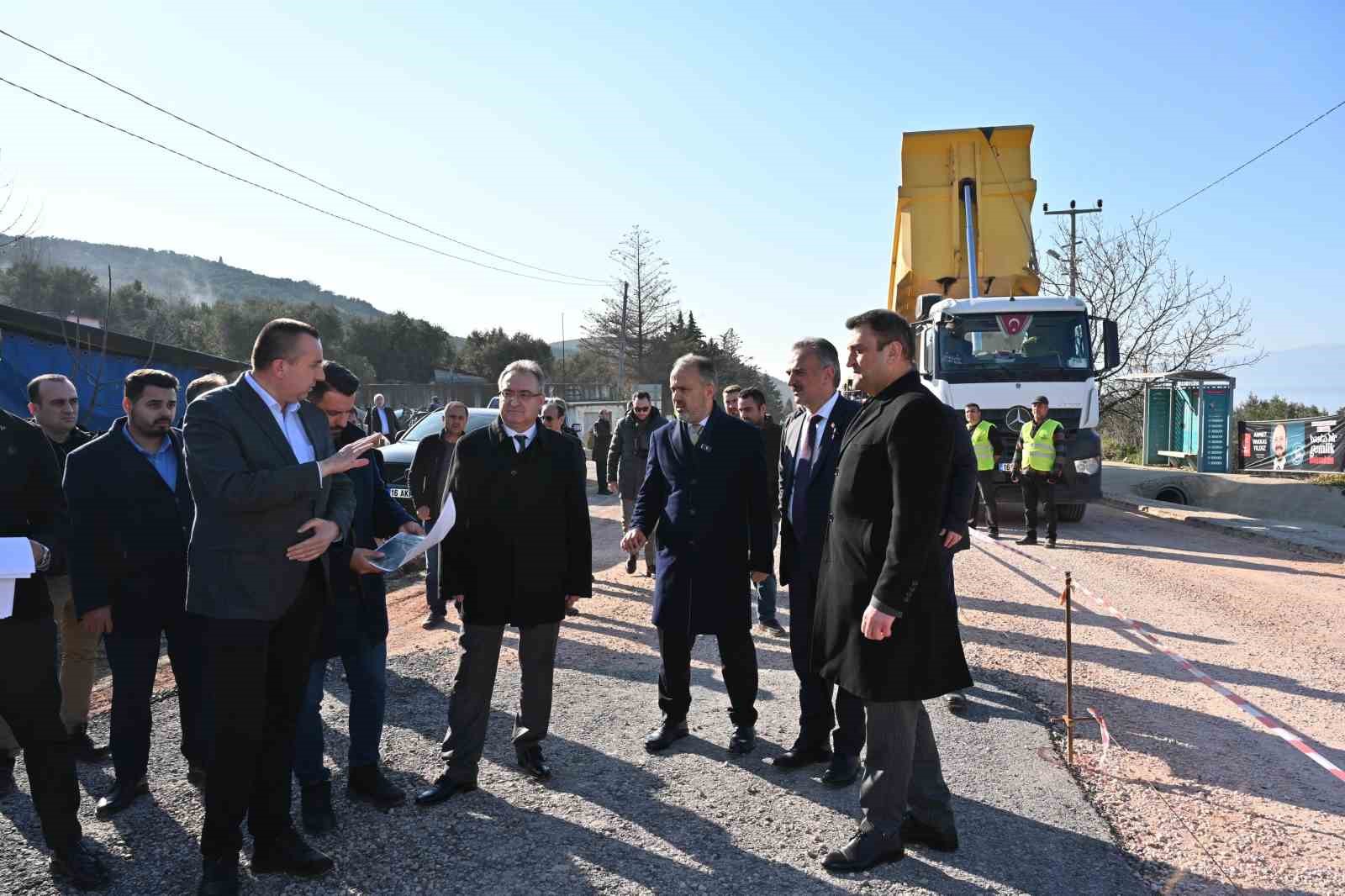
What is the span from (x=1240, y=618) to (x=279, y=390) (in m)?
8.17

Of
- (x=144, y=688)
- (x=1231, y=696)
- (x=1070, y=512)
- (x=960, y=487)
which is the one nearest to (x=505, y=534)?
(x=144, y=688)

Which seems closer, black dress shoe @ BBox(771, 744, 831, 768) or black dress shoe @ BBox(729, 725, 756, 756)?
black dress shoe @ BBox(771, 744, 831, 768)

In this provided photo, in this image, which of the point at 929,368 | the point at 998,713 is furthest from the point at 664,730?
the point at 929,368

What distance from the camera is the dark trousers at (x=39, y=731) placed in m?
3.14

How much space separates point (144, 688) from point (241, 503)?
1.67 meters

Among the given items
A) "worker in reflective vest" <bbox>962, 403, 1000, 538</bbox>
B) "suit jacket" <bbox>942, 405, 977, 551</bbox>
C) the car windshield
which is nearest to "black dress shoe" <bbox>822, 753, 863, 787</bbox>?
"suit jacket" <bbox>942, 405, 977, 551</bbox>

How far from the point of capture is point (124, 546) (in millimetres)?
3904

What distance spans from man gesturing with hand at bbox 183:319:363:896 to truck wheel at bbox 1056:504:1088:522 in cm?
1316

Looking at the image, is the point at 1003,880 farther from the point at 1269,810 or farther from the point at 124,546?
the point at 124,546

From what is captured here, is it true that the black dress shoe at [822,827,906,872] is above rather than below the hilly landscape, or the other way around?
below

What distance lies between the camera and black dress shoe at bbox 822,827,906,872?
3234 mm

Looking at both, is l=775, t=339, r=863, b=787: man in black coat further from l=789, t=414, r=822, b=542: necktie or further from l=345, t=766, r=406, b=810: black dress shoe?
l=345, t=766, r=406, b=810: black dress shoe

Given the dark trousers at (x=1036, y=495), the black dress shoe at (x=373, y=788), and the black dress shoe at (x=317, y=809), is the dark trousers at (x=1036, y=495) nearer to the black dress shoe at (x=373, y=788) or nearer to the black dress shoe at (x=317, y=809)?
the black dress shoe at (x=373, y=788)

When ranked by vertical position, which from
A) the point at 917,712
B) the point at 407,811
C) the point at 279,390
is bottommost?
the point at 407,811
